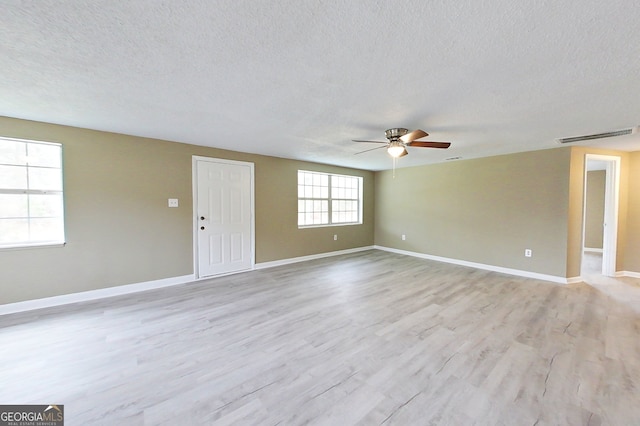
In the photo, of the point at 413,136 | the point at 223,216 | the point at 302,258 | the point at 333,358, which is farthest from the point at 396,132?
the point at 302,258

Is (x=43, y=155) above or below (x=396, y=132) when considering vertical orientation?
below

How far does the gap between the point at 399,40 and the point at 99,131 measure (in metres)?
3.91

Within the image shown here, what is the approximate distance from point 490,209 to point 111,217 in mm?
6360

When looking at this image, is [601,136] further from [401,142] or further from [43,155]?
[43,155]

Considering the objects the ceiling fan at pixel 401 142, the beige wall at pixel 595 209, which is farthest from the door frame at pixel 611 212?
the ceiling fan at pixel 401 142

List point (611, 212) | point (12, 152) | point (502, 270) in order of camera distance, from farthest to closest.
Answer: point (502, 270), point (611, 212), point (12, 152)

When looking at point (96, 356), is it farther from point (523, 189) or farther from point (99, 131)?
point (523, 189)

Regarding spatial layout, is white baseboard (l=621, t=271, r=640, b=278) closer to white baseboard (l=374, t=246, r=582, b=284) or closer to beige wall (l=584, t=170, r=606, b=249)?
white baseboard (l=374, t=246, r=582, b=284)

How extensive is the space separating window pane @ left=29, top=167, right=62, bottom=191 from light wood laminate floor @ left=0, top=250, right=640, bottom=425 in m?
1.50

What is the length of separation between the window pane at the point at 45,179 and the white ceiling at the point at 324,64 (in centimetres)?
64

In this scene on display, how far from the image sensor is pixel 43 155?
3.09 meters

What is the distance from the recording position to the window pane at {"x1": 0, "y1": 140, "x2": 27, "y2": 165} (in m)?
2.88

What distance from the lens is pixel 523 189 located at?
175 inches

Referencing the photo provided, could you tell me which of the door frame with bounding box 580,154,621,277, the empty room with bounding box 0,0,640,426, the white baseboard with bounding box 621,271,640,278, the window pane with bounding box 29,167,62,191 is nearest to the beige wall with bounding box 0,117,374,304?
the empty room with bounding box 0,0,640,426
